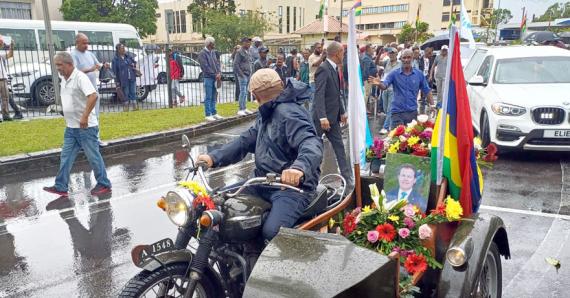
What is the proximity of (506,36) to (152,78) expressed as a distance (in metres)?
47.4

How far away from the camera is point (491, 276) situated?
136 inches

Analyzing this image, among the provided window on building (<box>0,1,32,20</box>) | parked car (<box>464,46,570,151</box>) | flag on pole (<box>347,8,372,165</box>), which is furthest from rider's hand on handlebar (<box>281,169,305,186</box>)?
window on building (<box>0,1,32,20</box>)

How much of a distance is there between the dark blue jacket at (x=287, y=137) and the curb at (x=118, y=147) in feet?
18.4

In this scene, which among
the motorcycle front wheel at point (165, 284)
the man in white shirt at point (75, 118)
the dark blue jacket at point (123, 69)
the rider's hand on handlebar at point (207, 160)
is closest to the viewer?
the motorcycle front wheel at point (165, 284)

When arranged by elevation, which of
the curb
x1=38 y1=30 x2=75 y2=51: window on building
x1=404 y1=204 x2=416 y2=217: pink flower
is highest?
x1=38 y1=30 x2=75 y2=51: window on building

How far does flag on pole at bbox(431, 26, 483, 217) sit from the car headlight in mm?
4988

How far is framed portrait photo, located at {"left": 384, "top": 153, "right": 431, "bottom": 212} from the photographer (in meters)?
3.49

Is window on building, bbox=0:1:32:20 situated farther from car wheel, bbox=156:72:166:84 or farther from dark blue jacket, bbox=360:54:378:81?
dark blue jacket, bbox=360:54:378:81

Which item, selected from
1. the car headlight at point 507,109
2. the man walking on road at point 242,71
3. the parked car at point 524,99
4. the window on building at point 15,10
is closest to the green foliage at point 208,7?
the window on building at point 15,10

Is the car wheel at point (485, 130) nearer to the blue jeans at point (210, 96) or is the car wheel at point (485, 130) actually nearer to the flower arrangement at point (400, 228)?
the flower arrangement at point (400, 228)

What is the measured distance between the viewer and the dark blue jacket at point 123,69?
43.2 feet

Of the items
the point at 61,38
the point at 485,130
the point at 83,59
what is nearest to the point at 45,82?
the point at 61,38

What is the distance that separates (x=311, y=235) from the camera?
2.56 metres

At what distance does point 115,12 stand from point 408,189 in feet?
176
